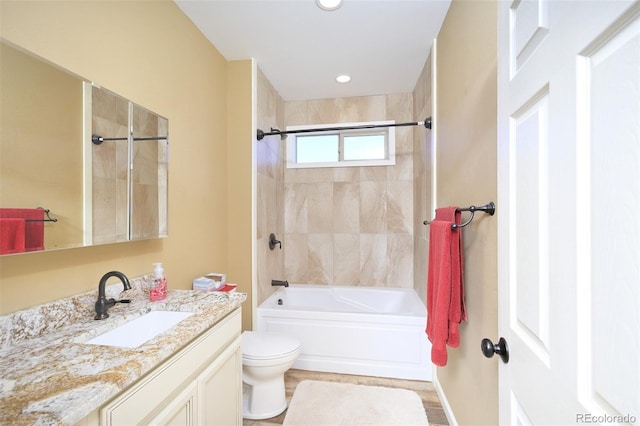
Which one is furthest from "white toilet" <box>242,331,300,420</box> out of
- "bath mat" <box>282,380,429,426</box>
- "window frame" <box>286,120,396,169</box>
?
"window frame" <box>286,120,396,169</box>

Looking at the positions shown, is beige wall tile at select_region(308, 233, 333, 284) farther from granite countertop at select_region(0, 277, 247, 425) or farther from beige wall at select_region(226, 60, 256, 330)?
granite countertop at select_region(0, 277, 247, 425)

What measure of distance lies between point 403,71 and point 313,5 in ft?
3.92

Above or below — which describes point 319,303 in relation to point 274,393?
above

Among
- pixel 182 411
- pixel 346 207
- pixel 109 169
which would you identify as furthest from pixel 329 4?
pixel 182 411

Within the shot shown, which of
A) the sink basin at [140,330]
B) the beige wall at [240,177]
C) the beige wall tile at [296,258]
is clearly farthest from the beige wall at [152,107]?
the beige wall tile at [296,258]

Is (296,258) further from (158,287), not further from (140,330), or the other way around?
(140,330)

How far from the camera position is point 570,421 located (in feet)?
1.67

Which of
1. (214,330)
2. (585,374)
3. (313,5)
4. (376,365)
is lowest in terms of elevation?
(376,365)

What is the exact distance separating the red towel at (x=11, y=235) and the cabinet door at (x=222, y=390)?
0.79 m

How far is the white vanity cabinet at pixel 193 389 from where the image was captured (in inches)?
31.9

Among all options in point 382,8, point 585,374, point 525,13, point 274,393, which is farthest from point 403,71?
point 274,393

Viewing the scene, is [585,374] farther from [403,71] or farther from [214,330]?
[403,71]

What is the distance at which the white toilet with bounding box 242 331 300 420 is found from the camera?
182 cm

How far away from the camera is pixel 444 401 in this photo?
1931 millimetres
